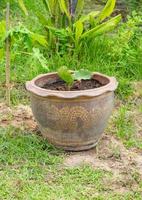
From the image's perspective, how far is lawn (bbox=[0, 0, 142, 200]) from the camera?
3.26 metres

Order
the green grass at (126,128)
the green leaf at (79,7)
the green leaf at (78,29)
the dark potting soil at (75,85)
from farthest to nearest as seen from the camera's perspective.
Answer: the green leaf at (79,7)
the green leaf at (78,29)
the green grass at (126,128)
the dark potting soil at (75,85)

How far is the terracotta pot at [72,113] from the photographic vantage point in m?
3.53

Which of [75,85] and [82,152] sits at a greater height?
[75,85]

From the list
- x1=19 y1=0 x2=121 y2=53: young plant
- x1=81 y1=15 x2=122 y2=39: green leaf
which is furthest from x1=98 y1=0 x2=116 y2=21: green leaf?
Answer: x1=81 y1=15 x2=122 y2=39: green leaf

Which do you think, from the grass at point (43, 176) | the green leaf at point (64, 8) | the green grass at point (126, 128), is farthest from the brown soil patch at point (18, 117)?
the green leaf at point (64, 8)

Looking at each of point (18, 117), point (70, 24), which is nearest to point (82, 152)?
point (18, 117)

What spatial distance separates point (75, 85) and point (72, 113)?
353 mm

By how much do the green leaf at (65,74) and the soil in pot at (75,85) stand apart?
0.33 ft

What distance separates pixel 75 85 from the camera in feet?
12.6

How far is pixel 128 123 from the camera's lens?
4.23 meters

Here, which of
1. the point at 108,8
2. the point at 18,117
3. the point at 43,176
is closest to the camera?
the point at 43,176

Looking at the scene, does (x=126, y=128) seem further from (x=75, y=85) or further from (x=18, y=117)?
(x=18, y=117)

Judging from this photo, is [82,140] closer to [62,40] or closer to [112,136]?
[112,136]

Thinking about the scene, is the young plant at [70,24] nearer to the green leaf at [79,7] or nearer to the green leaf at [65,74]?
the green leaf at [79,7]
